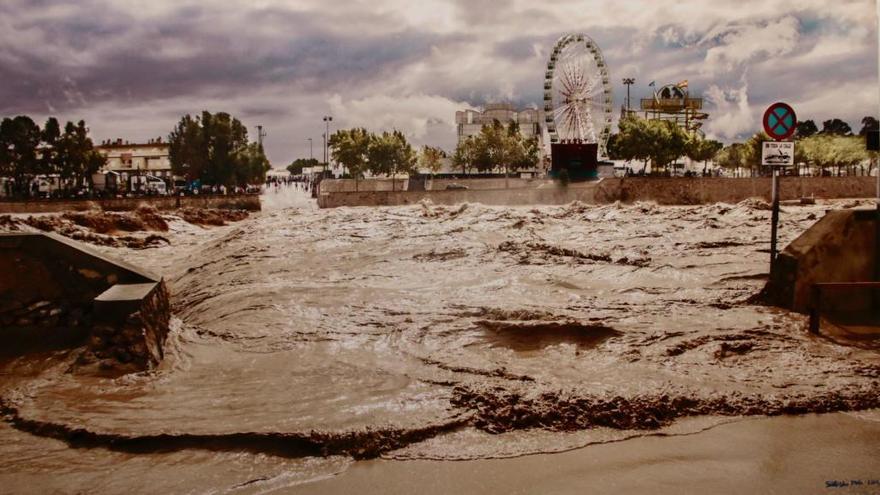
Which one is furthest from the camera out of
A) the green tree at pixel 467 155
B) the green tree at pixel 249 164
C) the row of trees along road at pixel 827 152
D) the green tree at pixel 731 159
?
the green tree at pixel 731 159

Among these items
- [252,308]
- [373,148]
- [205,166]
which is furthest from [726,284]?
[373,148]

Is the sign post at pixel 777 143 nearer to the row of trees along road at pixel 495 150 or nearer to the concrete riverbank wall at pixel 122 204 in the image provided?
the concrete riverbank wall at pixel 122 204

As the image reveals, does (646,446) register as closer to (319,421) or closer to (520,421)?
(520,421)

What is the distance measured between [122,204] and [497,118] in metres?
88.6

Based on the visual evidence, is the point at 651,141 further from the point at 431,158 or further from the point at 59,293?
the point at 59,293

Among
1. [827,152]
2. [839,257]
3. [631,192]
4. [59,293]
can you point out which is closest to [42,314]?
[59,293]

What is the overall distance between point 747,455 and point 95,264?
18.3ft

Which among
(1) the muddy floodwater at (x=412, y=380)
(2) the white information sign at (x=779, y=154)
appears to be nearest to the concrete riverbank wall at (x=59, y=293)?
(1) the muddy floodwater at (x=412, y=380)

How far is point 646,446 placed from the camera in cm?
363

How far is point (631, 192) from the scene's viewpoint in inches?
1581

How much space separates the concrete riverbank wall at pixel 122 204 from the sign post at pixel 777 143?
3268cm

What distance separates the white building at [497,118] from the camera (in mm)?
107963

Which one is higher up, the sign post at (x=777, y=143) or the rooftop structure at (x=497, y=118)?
the rooftop structure at (x=497, y=118)

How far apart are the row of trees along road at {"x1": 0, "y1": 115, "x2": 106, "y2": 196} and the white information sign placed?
4154cm
